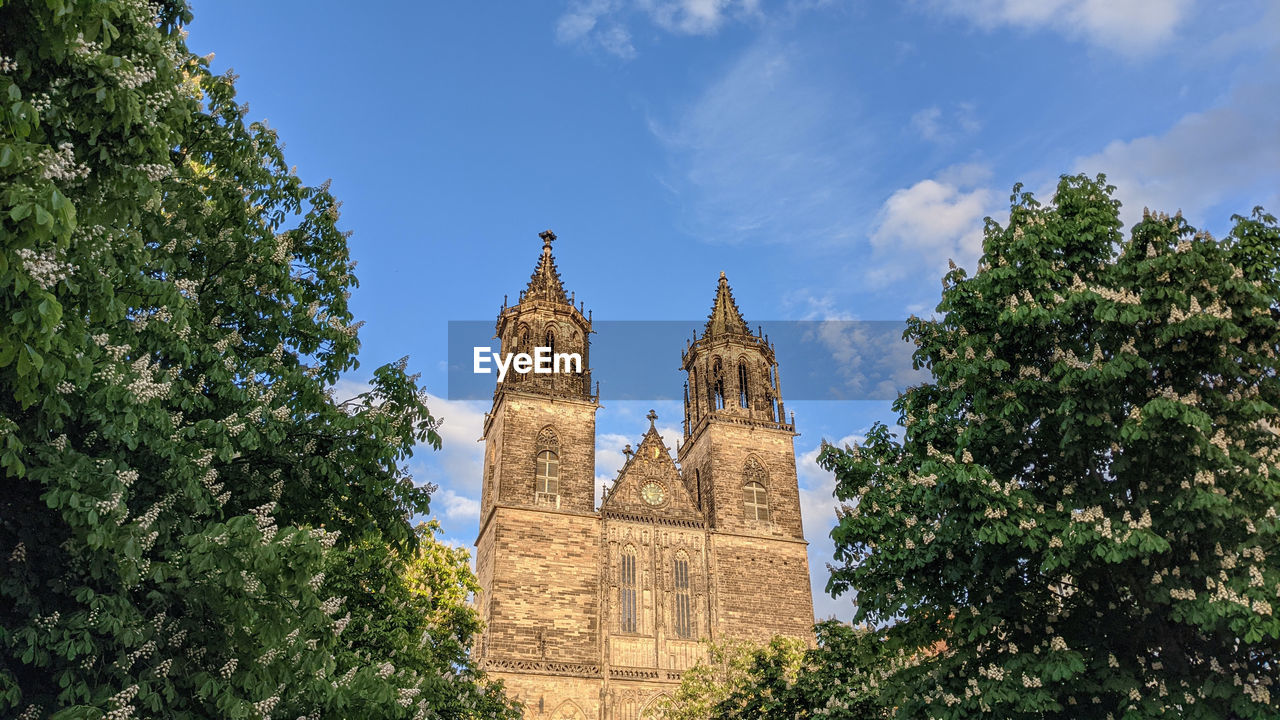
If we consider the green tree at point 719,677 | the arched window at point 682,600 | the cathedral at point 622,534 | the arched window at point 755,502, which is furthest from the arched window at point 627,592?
the arched window at point 755,502

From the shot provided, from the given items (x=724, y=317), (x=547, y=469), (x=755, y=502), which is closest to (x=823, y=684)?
(x=547, y=469)

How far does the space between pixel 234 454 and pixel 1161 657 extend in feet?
33.8

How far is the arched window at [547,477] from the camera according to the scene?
121ft

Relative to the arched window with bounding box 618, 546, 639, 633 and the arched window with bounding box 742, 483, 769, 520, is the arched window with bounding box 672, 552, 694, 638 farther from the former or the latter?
the arched window with bounding box 742, 483, 769, 520

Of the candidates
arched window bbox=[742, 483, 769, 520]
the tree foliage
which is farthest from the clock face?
the tree foliage

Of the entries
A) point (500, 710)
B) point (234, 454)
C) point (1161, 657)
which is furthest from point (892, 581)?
point (500, 710)

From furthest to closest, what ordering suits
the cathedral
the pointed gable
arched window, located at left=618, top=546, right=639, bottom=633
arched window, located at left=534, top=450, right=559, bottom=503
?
the pointed gable, arched window, located at left=534, top=450, right=559, bottom=503, arched window, located at left=618, top=546, right=639, bottom=633, the cathedral

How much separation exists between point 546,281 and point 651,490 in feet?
37.0

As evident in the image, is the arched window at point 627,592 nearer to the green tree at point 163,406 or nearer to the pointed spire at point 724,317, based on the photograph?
the pointed spire at point 724,317

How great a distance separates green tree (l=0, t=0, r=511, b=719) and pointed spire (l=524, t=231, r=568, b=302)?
30069mm

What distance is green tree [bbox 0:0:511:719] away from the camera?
6.27 meters

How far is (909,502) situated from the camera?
466 inches

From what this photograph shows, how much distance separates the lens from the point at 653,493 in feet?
127

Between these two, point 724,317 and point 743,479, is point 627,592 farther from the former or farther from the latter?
point 724,317
